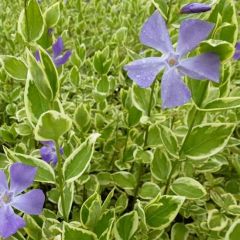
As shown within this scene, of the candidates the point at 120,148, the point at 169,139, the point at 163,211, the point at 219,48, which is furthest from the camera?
the point at 120,148

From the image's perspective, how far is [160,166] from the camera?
3.67ft

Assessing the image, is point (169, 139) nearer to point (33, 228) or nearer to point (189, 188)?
point (189, 188)

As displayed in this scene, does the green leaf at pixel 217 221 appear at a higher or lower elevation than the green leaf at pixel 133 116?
lower

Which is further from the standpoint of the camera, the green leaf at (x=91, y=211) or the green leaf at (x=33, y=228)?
the green leaf at (x=33, y=228)

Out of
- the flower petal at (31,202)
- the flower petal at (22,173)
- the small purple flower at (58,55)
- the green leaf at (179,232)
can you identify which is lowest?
the green leaf at (179,232)

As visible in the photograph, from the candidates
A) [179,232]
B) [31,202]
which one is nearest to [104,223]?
[31,202]

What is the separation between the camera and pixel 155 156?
3.63ft

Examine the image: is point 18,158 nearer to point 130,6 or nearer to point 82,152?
point 82,152

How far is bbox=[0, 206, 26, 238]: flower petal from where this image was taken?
809 millimetres

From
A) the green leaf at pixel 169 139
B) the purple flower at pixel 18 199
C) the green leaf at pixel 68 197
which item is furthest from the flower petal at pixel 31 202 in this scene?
the green leaf at pixel 169 139

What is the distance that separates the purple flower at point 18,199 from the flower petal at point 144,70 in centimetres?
28

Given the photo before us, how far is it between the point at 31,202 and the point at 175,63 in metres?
0.42

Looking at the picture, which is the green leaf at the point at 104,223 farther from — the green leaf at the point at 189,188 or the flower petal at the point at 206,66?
the flower petal at the point at 206,66

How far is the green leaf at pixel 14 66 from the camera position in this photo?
111cm
